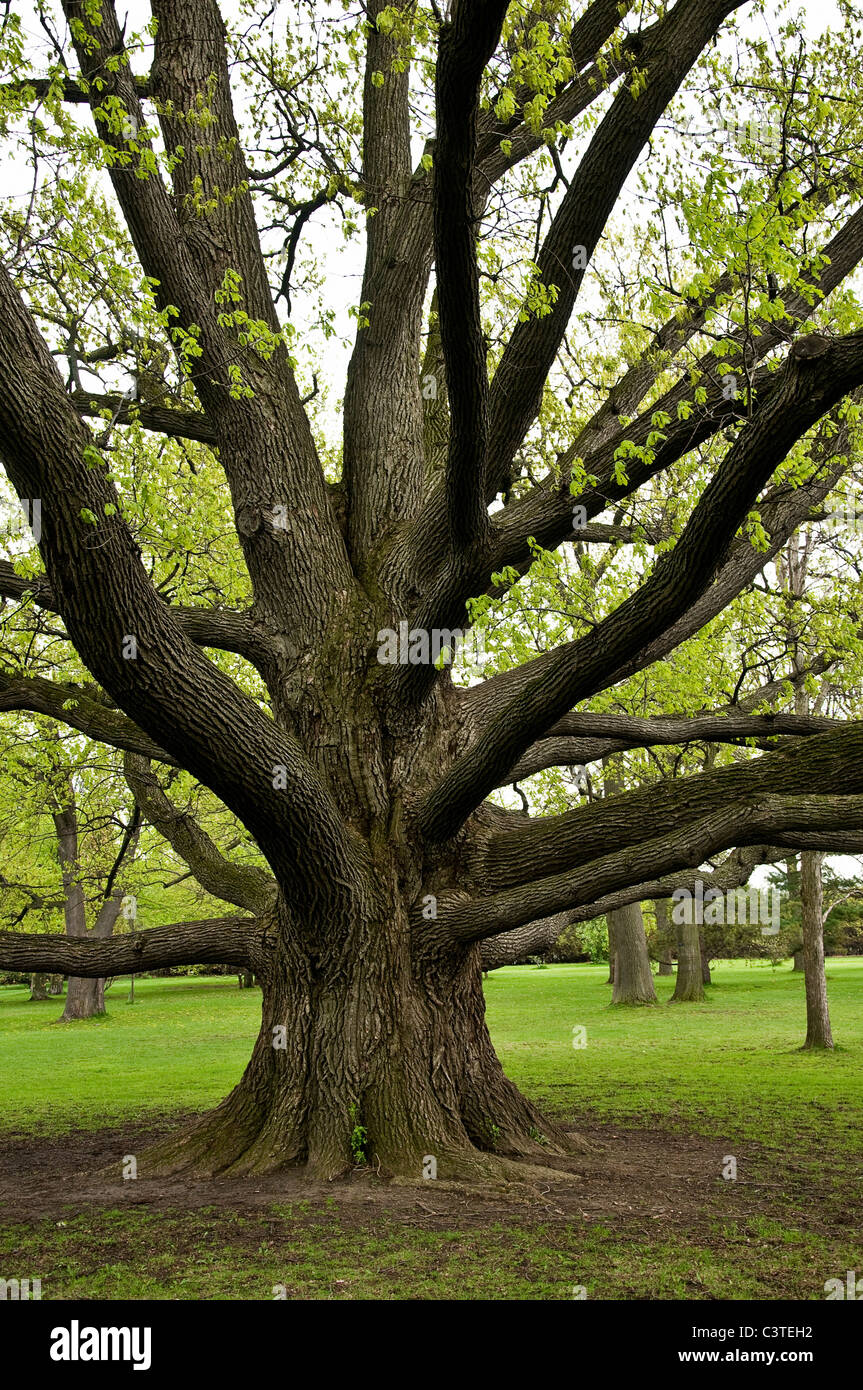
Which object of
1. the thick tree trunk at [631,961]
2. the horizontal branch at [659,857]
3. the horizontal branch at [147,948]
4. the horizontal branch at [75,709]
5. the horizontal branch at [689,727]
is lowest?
the thick tree trunk at [631,961]

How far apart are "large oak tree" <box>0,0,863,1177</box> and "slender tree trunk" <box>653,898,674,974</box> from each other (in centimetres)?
3838

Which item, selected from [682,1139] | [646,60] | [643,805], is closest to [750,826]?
[643,805]

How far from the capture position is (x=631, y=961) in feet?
96.7

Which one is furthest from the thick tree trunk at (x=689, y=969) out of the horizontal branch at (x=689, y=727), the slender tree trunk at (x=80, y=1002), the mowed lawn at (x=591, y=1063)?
the horizontal branch at (x=689, y=727)

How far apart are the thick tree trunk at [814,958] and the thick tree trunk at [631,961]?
37.3 feet

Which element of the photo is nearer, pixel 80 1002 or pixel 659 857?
pixel 659 857

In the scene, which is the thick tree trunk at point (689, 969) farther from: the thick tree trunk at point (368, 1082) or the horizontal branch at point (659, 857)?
the horizontal branch at point (659, 857)

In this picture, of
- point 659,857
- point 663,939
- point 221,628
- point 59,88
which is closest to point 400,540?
point 221,628

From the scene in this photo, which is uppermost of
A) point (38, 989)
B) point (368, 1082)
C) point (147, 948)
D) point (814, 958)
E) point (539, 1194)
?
point (147, 948)

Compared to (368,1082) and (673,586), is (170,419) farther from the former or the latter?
(368,1082)

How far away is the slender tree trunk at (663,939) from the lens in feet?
154

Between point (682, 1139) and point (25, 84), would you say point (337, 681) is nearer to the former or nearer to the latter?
point (25, 84)

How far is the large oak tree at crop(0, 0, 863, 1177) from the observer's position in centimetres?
604

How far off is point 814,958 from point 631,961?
12673mm
